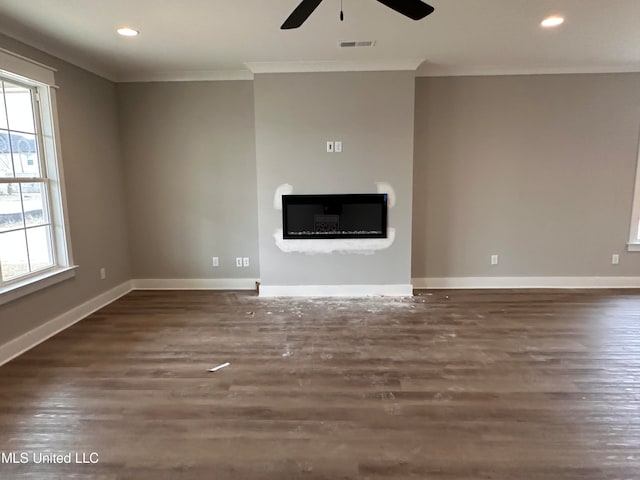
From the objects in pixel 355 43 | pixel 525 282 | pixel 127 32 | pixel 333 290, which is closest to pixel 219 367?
pixel 333 290

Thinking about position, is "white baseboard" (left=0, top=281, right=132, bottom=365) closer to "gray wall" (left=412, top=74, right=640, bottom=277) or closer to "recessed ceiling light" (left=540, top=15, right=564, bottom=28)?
"gray wall" (left=412, top=74, right=640, bottom=277)

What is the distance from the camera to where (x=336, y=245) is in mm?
4441

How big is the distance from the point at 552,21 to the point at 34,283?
15.4ft

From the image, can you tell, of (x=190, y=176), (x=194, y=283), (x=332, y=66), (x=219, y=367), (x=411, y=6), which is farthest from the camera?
(x=194, y=283)

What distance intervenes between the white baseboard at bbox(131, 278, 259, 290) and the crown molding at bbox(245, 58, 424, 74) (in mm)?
2501

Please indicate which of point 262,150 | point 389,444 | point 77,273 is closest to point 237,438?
point 389,444

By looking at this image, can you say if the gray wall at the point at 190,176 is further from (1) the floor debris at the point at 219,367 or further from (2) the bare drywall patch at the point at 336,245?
(1) the floor debris at the point at 219,367

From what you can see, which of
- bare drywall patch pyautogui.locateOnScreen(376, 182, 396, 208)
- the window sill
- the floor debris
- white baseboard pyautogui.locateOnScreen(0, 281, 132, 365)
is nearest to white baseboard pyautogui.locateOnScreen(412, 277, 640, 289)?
bare drywall patch pyautogui.locateOnScreen(376, 182, 396, 208)

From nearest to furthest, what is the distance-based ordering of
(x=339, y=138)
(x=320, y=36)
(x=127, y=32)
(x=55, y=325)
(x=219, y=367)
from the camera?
(x=219, y=367), (x=127, y=32), (x=320, y=36), (x=55, y=325), (x=339, y=138)

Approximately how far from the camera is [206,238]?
479cm

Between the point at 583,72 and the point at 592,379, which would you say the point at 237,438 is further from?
the point at 583,72

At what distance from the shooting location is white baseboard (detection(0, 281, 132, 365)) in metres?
2.95

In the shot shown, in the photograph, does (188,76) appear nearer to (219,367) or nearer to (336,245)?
(336,245)

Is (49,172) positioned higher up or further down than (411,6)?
further down
